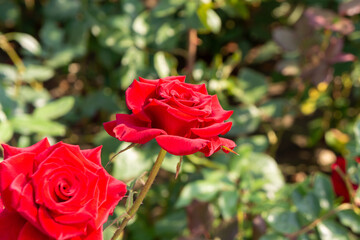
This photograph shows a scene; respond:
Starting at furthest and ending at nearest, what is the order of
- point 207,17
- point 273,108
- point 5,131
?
point 273,108 → point 207,17 → point 5,131

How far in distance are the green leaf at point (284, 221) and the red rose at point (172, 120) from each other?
0.48 meters

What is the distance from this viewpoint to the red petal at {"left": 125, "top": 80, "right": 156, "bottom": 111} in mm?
543

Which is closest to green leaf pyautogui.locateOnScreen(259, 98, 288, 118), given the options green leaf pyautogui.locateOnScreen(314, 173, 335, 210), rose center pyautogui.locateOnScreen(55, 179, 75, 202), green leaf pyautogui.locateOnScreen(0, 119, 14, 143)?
green leaf pyautogui.locateOnScreen(314, 173, 335, 210)

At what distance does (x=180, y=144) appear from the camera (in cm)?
49

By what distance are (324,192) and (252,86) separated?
0.51 m

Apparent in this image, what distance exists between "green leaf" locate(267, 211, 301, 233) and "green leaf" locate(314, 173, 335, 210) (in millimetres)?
71

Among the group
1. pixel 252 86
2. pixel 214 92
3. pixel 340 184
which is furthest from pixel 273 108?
pixel 340 184

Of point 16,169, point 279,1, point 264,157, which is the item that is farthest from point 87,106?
point 16,169

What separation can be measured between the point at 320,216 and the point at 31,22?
5.52ft

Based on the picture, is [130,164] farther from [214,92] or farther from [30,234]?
[30,234]

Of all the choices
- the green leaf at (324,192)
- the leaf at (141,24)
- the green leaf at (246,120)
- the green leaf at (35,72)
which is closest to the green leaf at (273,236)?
the green leaf at (324,192)

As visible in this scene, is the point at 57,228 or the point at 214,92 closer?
the point at 57,228

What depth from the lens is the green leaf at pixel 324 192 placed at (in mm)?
985

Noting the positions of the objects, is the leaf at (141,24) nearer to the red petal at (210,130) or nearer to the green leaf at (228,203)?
the green leaf at (228,203)
